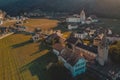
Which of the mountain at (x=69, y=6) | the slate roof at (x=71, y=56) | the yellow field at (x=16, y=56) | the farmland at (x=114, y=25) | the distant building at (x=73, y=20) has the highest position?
the mountain at (x=69, y=6)

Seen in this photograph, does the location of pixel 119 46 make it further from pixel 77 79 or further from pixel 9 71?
pixel 9 71

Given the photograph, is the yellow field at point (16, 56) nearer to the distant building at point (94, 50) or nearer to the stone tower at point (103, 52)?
the distant building at point (94, 50)

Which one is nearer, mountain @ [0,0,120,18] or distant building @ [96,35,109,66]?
distant building @ [96,35,109,66]

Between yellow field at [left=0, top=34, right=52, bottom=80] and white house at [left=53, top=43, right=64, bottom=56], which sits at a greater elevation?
white house at [left=53, top=43, right=64, bottom=56]

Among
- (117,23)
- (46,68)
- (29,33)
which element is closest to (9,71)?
(46,68)

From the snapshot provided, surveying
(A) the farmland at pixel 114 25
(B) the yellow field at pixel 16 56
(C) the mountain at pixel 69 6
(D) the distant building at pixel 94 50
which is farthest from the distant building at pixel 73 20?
(D) the distant building at pixel 94 50

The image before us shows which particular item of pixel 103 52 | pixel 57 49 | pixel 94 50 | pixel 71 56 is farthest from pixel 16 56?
pixel 103 52

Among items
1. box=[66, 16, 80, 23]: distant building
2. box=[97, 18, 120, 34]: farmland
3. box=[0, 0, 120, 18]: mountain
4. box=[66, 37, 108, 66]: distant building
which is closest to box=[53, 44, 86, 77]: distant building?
box=[66, 37, 108, 66]: distant building

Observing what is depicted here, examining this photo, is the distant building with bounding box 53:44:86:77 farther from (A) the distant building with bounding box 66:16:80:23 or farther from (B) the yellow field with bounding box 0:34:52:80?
(A) the distant building with bounding box 66:16:80:23
